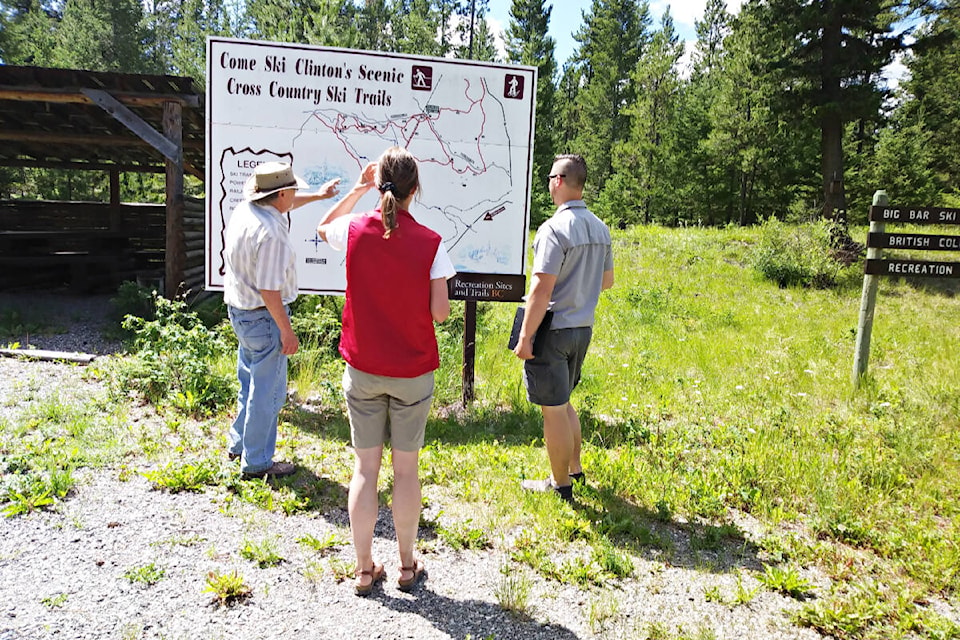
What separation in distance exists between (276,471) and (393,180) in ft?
8.20

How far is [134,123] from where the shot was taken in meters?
7.70

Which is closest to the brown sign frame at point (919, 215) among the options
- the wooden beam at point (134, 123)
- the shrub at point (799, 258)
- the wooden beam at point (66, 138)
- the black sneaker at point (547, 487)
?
the black sneaker at point (547, 487)

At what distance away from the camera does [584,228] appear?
3.89 meters

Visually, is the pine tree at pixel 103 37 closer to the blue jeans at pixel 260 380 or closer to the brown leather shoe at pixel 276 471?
the blue jeans at pixel 260 380

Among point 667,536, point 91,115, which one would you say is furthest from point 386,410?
point 91,115

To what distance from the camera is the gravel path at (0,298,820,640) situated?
2.88m

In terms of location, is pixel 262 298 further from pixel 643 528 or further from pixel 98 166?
pixel 98 166

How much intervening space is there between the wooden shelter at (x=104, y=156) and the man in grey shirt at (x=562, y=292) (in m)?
5.34

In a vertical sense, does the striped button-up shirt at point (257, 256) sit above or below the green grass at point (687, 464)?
above

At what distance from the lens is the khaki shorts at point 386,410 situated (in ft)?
9.64

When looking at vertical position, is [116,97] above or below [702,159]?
below

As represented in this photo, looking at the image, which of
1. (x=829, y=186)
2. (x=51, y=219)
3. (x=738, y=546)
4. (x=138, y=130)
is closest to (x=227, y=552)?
(x=738, y=546)

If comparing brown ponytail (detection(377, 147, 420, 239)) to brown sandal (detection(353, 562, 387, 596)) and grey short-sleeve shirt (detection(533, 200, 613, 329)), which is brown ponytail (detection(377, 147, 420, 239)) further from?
brown sandal (detection(353, 562, 387, 596))

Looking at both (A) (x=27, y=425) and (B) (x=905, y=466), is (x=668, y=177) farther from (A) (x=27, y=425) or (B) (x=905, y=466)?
(A) (x=27, y=425)
